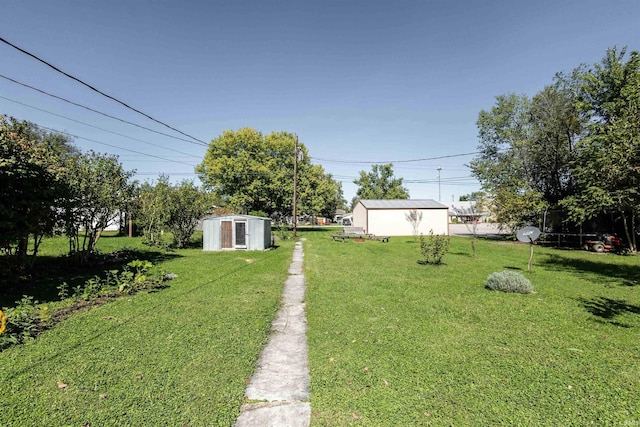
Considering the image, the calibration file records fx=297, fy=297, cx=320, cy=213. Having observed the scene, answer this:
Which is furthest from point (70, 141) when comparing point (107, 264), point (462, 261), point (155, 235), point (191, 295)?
point (462, 261)

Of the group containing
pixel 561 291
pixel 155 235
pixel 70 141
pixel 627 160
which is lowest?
pixel 561 291

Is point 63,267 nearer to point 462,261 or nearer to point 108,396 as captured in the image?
point 108,396

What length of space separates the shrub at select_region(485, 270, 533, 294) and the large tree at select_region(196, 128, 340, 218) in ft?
96.8

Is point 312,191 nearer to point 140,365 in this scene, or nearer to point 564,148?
point 564,148

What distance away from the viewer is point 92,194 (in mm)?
10727

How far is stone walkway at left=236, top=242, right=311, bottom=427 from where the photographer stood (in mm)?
2791

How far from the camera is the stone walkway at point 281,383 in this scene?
279cm

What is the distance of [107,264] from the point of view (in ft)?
38.0

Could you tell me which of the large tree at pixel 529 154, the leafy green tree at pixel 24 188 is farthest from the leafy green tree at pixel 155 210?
the large tree at pixel 529 154

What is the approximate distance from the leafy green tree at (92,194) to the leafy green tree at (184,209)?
5.56 metres

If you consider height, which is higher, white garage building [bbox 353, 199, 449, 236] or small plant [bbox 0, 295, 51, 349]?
white garage building [bbox 353, 199, 449, 236]

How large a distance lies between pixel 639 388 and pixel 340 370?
332 cm

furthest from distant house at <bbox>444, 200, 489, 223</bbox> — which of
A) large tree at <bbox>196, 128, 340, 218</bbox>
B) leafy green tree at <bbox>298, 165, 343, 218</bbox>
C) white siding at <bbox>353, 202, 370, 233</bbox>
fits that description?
large tree at <bbox>196, 128, 340, 218</bbox>

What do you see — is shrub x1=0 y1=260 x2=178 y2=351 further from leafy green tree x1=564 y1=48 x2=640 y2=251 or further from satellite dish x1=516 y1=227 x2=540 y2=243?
leafy green tree x1=564 y1=48 x2=640 y2=251
